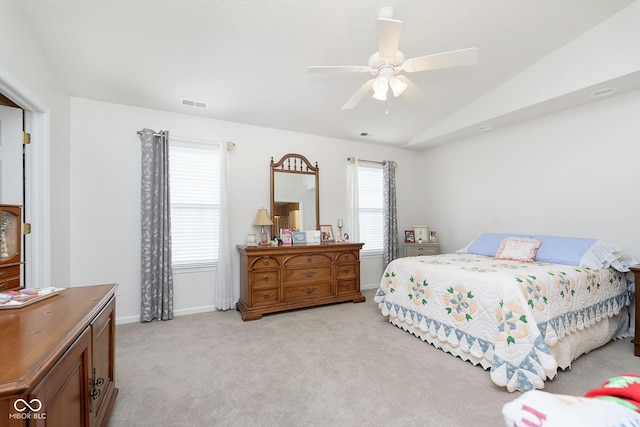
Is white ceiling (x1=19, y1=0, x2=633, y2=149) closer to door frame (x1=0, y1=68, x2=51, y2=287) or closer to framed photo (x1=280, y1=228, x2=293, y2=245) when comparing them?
door frame (x1=0, y1=68, x2=51, y2=287)

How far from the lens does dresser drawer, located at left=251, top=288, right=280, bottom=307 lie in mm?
3459

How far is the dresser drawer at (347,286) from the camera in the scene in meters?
4.03

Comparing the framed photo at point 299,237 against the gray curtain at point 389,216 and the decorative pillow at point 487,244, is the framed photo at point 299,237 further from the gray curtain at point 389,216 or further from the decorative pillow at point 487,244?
the decorative pillow at point 487,244

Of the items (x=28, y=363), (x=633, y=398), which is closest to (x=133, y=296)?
(x=28, y=363)

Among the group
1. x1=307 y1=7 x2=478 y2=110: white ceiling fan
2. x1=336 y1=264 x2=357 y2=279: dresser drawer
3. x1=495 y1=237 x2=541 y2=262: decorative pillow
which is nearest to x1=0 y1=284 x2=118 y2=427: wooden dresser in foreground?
x1=307 y1=7 x2=478 y2=110: white ceiling fan

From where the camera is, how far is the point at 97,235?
3.23 meters

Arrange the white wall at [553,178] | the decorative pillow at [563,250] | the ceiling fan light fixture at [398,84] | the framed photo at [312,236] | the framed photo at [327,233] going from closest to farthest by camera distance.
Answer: the ceiling fan light fixture at [398,84], the decorative pillow at [563,250], the white wall at [553,178], the framed photo at [312,236], the framed photo at [327,233]

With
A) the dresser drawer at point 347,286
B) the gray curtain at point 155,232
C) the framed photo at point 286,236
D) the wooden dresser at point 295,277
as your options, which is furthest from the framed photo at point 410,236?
the gray curtain at point 155,232

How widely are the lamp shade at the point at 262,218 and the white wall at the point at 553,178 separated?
3.19 metres

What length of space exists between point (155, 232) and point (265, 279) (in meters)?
1.43

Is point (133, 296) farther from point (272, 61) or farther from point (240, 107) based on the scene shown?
point (272, 61)

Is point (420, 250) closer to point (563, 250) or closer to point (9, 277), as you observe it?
point (563, 250)

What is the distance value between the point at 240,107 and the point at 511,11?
9.76 ft

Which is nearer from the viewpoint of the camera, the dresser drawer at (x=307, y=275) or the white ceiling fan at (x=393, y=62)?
the white ceiling fan at (x=393, y=62)
